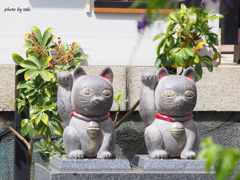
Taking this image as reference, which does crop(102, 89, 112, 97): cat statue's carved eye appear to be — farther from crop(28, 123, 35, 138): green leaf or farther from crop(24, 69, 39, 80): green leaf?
crop(28, 123, 35, 138): green leaf

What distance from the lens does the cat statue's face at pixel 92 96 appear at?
408 cm

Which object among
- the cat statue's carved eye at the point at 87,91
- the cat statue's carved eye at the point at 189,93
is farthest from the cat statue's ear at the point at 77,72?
the cat statue's carved eye at the point at 189,93

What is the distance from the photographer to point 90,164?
13.3 feet

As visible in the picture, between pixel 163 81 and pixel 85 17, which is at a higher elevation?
pixel 85 17

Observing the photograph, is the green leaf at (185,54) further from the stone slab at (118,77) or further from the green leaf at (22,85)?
the green leaf at (22,85)

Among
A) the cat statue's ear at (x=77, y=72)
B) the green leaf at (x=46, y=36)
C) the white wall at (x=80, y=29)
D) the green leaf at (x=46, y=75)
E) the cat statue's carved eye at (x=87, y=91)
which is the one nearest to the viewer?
the cat statue's carved eye at (x=87, y=91)

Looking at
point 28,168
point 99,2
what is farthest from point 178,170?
point 99,2

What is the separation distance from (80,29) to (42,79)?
0.98m

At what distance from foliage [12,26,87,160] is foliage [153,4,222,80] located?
0.88m

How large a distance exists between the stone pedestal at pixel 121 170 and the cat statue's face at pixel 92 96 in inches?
15.6

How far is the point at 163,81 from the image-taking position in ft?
14.1

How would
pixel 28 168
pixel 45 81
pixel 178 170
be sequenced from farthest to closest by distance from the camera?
pixel 28 168
pixel 45 81
pixel 178 170

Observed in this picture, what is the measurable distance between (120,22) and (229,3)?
5.29 meters

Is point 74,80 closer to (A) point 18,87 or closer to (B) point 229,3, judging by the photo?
(A) point 18,87
